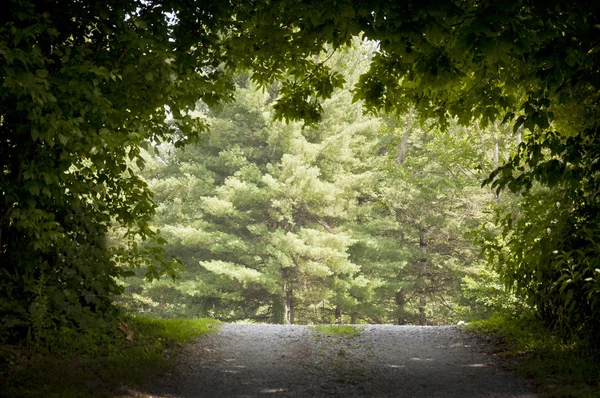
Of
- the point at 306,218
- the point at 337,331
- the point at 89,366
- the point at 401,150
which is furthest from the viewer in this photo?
the point at 401,150

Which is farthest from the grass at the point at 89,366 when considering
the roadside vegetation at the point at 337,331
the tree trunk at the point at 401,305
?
the tree trunk at the point at 401,305

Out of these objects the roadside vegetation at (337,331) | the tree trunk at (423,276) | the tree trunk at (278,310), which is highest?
the tree trunk at (423,276)

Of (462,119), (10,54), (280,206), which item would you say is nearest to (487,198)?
(280,206)

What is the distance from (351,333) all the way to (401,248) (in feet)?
47.2

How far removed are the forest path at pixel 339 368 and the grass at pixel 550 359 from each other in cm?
24

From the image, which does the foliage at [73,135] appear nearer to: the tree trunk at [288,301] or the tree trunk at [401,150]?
the tree trunk at [288,301]

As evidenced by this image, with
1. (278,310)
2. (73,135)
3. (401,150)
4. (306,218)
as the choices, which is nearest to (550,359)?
(73,135)

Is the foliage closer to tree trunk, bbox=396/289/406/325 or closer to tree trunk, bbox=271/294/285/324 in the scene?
tree trunk, bbox=271/294/285/324

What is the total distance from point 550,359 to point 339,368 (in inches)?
96.2

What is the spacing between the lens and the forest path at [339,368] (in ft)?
17.9

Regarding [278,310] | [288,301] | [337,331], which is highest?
[288,301]

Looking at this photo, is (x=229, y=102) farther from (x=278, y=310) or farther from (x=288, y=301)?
(x=278, y=310)

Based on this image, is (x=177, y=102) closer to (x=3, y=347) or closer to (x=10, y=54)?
(x=10, y=54)

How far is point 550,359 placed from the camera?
607 centimetres
